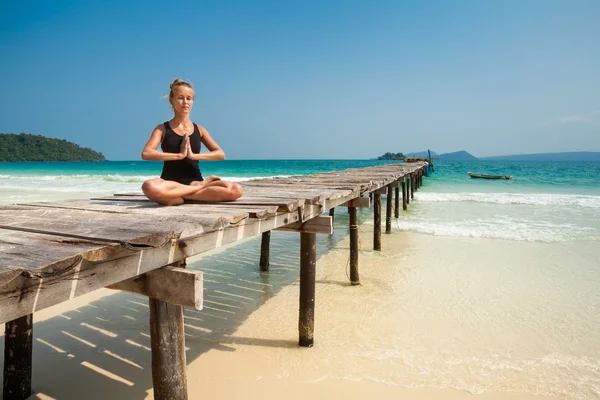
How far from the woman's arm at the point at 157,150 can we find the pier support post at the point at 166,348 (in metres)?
1.54

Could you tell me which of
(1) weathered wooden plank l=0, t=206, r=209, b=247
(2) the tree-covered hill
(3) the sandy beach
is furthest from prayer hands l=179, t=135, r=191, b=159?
(2) the tree-covered hill

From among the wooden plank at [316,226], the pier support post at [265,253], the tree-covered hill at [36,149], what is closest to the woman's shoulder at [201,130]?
the wooden plank at [316,226]

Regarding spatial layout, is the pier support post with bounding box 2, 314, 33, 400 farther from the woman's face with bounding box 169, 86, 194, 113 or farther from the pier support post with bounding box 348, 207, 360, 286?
the pier support post with bounding box 348, 207, 360, 286

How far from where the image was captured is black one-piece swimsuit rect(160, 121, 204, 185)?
3.57 meters

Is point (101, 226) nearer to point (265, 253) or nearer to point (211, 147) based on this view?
point (211, 147)

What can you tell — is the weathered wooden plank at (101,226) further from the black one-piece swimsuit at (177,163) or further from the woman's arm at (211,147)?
the woman's arm at (211,147)

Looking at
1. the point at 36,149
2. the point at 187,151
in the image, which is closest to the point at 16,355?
the point at 187,151

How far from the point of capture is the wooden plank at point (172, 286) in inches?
82.0

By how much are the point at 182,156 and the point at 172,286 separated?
165cm

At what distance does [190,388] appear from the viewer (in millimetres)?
3367

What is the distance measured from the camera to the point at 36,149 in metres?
109

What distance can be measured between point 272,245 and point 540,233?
7551 mm

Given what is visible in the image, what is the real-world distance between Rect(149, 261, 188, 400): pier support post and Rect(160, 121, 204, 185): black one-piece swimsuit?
5.36ft

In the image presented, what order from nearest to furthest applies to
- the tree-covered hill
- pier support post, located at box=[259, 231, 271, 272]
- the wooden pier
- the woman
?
the wooden pier, the woman, pier support post, located at box=[259, 231, 271, 272], the tree-covered hill
